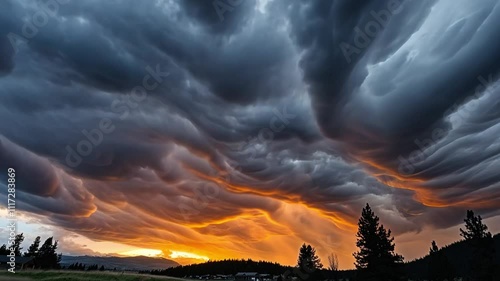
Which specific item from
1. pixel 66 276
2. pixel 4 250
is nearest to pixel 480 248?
pixel 66 276

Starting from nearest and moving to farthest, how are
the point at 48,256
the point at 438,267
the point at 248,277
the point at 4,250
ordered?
the point at 438,267
the point at 48,256
the point at 4,250
the point at 248,277

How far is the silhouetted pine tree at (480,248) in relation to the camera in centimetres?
5422

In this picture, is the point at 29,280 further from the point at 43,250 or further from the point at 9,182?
the point at 43,250

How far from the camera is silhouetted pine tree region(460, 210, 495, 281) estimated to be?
54.2m

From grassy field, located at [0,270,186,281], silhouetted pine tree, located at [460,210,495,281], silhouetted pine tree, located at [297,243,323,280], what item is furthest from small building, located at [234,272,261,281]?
silhouetted pine tree, located at [460,210,495,281]

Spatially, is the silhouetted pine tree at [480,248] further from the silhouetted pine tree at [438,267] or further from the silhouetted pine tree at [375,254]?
the silhouetted pine tree at [438,267]

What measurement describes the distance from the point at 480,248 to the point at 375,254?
20.9 m

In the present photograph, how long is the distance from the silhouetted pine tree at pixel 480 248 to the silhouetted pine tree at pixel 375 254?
52.5ft

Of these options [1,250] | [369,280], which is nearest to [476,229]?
[369,280]

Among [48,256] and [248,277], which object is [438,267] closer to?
[248,277]

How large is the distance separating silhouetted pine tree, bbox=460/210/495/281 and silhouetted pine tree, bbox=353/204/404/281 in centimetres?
1599

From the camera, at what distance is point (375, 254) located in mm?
50750

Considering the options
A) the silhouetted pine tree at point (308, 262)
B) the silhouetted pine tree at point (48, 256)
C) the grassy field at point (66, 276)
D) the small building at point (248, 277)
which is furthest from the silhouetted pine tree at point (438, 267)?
the silhouetted pine tree at point (48, 256)

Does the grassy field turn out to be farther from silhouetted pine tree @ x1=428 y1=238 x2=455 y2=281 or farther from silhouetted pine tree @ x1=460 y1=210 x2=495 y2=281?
silhouetted pine tree @ x1=428 y1=238 x2=455 y2=281
